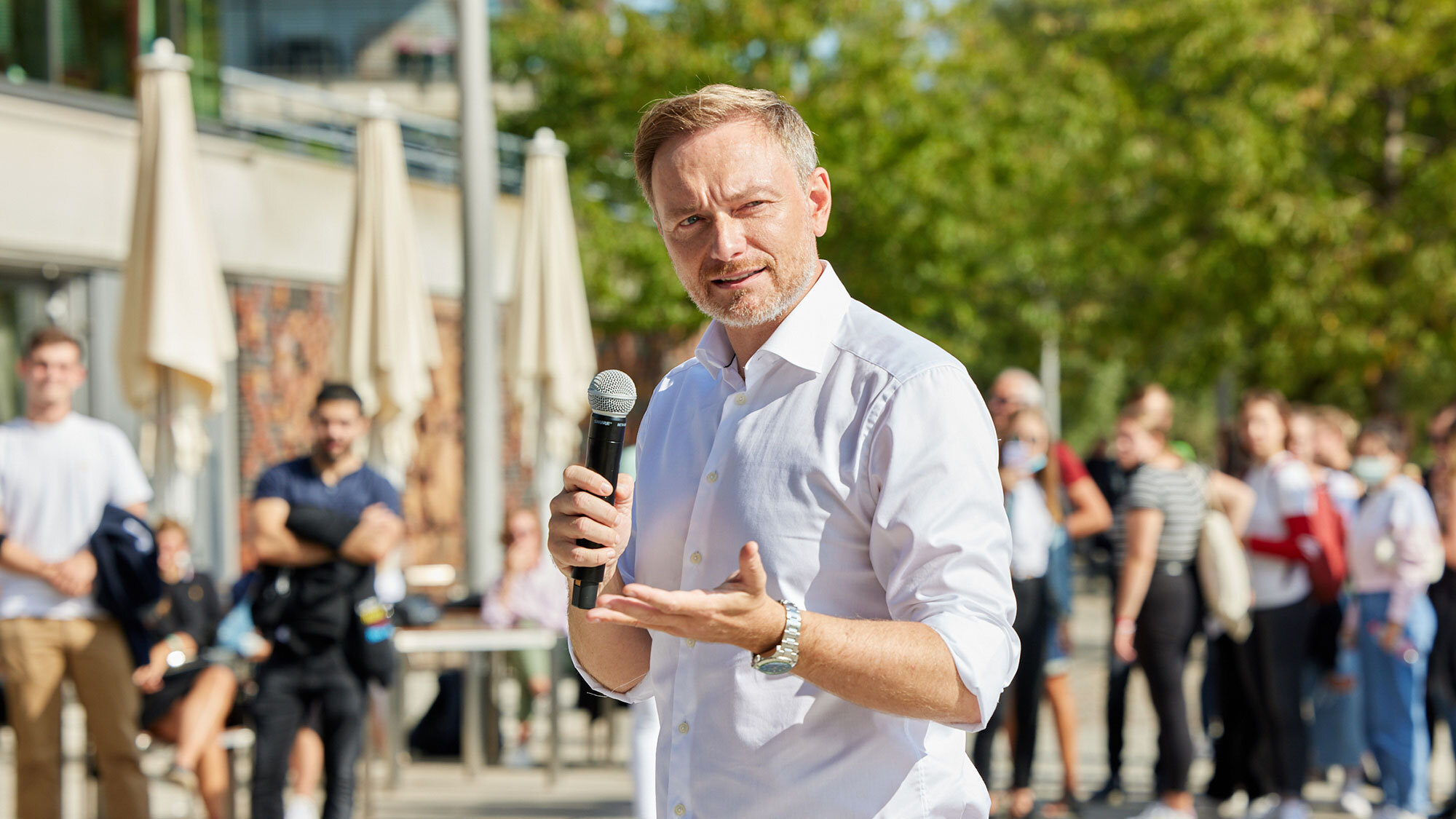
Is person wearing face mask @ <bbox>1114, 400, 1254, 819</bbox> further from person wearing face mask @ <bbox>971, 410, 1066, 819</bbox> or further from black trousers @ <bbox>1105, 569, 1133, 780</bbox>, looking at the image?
black trousers @ <bbox>1105, 569, 1133, 780</bbox>

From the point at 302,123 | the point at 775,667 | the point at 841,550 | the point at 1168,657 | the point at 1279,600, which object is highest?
the point at 302,123

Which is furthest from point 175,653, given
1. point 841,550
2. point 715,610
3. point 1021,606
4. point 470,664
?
point 715,610

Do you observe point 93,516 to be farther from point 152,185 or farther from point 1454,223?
point 1454,223

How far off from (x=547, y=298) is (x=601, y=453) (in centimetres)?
918

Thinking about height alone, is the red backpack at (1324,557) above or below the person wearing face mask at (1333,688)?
above

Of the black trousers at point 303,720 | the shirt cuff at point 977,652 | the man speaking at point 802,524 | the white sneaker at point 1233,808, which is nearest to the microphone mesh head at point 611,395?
the man speaking at point 802,524

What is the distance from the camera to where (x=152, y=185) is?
334 inches

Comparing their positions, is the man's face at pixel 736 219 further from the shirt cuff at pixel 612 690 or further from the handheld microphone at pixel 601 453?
the shirt cuff at pixel 612 690

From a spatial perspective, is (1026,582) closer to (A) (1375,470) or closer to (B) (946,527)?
(A) (1375,470)

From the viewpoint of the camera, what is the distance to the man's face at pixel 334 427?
21.0 feet

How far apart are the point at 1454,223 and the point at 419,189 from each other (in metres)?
11.3

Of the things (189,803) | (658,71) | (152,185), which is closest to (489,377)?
(152,185)

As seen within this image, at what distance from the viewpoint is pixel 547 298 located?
1132cm

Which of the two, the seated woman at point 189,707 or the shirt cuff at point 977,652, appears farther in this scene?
the seated woman at point 189,707
